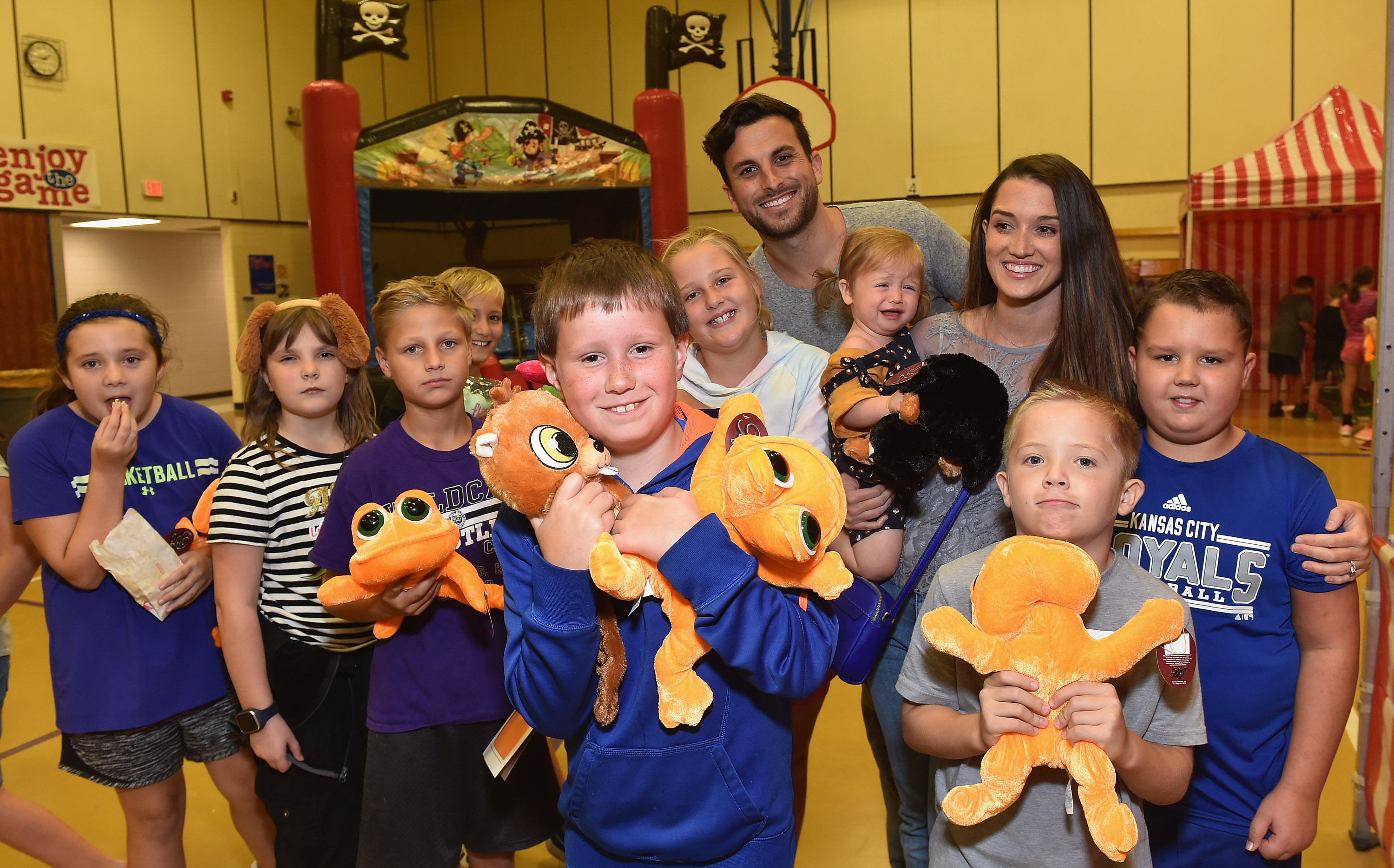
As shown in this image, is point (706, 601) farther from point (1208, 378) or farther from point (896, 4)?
point (896, 4)

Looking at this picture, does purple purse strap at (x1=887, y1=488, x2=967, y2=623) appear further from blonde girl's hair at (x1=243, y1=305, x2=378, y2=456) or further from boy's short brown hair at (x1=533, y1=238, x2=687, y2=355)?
blonde girl's hair at (x1=243, y1=305, x2=378, y2=456)

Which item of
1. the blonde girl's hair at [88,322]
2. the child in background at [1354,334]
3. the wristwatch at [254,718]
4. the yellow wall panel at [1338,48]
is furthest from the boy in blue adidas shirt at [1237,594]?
the yellow wall panel at [1338,48]

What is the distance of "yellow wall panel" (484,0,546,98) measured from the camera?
16.0 m

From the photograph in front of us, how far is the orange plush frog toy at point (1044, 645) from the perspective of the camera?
120 centimetres

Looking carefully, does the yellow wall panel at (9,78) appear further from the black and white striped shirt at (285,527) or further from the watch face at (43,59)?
the black and white striped shirt at (285,527)

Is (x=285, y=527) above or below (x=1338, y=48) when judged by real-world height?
below

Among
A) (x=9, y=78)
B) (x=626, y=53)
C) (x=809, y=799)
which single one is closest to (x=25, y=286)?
(x=9, y=78)

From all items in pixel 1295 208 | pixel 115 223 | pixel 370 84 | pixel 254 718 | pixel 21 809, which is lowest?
pixel 21 809

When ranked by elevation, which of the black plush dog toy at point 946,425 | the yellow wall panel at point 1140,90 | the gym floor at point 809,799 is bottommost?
the gym floor at point 809,799

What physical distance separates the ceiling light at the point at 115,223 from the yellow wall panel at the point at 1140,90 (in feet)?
43.9

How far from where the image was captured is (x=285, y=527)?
212 centimetres

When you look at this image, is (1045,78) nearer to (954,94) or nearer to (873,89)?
(954,94)

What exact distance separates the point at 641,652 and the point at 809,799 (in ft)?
6.36

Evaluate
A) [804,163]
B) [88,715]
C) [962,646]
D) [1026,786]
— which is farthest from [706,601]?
[88,715]
